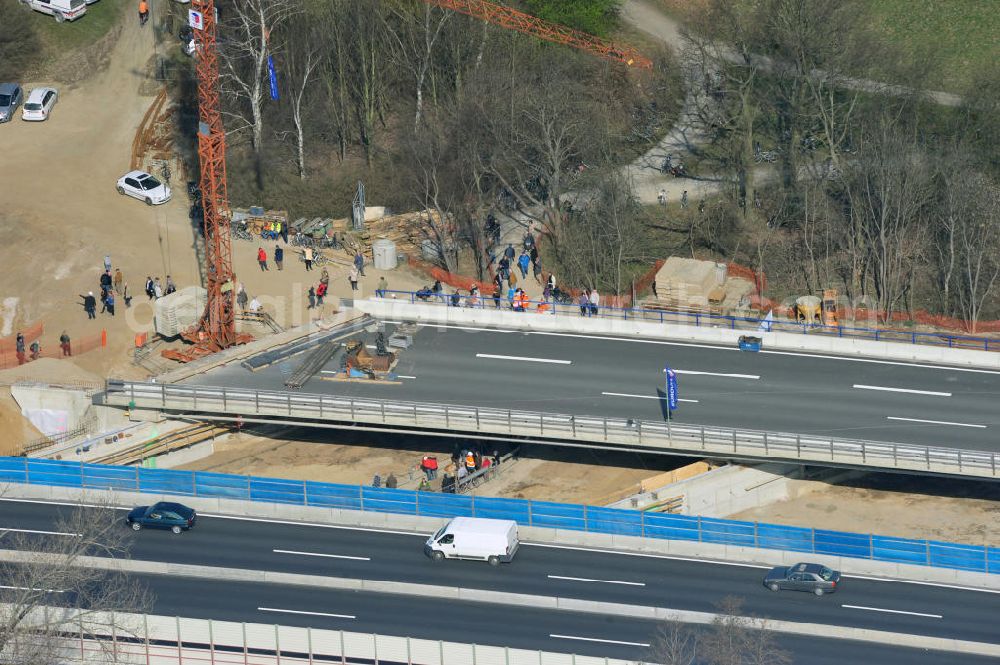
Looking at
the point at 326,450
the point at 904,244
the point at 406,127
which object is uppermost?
the point at 406,127

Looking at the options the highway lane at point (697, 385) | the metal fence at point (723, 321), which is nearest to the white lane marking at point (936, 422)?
the highway lane at point (697, 385)

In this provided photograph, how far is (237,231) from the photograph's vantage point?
321ft

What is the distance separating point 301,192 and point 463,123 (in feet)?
32.5

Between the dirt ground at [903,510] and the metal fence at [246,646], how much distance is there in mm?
18114

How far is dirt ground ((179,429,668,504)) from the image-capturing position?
77562 mm

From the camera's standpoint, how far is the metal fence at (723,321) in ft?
279

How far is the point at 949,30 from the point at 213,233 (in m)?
52.6

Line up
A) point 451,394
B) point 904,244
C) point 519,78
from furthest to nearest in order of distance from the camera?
point 519,78 < point 904,244 < point 451,394

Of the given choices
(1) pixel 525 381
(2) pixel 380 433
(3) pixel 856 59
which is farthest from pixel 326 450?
(3) pixel 856 59

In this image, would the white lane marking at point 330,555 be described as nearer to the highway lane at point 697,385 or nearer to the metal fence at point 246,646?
the metal fence at point 246,646

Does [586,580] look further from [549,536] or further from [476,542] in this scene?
[476,542]

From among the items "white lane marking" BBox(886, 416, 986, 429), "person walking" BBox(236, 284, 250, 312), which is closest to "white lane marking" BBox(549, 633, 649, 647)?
"white lane marking" BBox(886, 416, 986, 429)

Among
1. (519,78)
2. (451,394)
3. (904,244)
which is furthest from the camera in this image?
(519,78)

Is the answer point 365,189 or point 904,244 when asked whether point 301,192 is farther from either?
point 904,244
